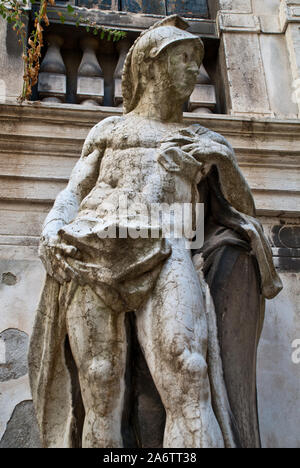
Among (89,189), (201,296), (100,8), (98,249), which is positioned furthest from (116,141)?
(100,8)

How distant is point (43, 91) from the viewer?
4648 millimetres

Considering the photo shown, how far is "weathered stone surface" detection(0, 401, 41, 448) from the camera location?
3.20 m

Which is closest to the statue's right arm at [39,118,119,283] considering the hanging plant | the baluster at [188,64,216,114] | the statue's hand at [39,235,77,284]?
the statue's hand at [39,235,77,284]

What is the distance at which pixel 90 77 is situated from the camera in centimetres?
480

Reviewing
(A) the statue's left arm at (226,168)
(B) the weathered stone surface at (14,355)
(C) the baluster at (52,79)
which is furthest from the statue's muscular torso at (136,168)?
(C) the baluster at (52,79)

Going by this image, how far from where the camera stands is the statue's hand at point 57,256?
2.54 m

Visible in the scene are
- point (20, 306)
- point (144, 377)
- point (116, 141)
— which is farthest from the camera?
point (20, 306)

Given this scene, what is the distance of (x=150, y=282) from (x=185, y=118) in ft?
7.06

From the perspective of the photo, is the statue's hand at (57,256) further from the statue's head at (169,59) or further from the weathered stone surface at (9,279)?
the weathered stone surface at (9,279)

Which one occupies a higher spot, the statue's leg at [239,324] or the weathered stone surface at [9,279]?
the weathered stone surface at [9,279]

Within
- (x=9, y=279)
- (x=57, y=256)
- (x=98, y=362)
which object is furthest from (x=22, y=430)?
(x=57, y=256)
